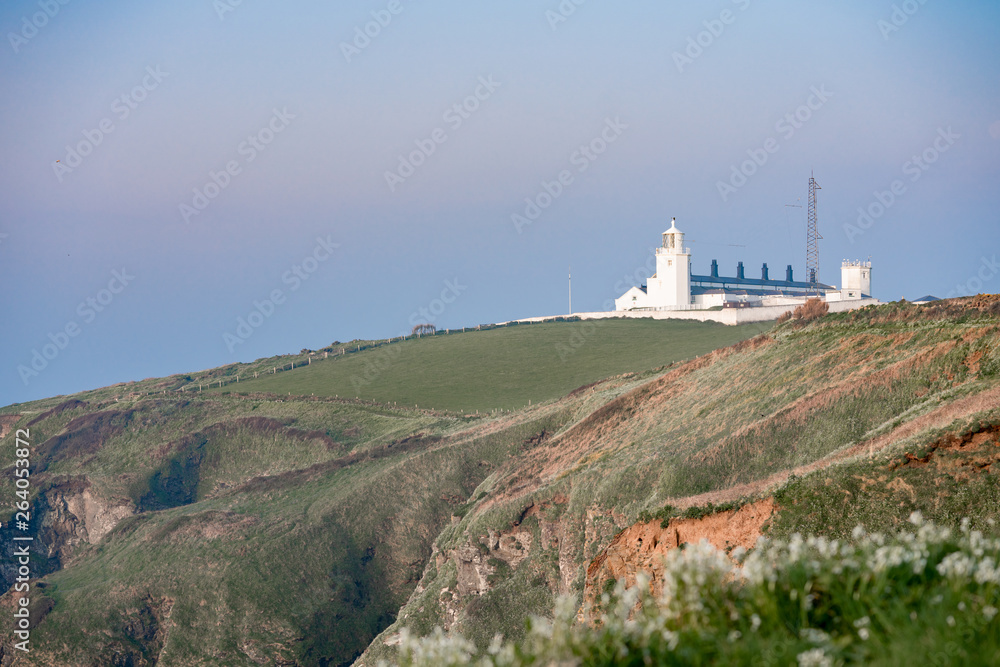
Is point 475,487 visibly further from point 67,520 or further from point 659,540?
point 67,520

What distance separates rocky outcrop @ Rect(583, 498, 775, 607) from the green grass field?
46.8m

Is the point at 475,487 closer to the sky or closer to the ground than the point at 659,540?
closer to the sky

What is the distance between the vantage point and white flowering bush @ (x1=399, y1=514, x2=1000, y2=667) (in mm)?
7008

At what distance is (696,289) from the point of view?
108m

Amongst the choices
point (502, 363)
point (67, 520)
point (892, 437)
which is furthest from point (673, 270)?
point (892, 437)

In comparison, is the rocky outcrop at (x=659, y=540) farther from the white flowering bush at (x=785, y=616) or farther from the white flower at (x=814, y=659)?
the white flower at (x=814, y=659)

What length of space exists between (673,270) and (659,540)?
283 ft

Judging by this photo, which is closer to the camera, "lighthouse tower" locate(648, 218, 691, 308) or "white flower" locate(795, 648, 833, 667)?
"white flower" locate(795, 648, 833, 667)

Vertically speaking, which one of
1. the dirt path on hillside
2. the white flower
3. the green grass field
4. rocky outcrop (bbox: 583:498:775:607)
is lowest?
the white flower

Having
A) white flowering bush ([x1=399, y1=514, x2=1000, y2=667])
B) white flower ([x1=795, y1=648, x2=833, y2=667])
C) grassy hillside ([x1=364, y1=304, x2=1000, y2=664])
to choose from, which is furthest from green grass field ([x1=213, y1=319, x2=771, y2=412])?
white flower ([x1=795, y1=648, x2=833, y2=667])

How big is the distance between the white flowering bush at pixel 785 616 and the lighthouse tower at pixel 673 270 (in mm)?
96132

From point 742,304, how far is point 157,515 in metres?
71.3

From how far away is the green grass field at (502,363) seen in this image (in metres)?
73.1

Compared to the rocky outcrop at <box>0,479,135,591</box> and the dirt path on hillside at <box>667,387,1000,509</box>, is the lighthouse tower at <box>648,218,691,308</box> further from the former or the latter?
the dirt path on hillside at <box>667,387,1000,509</box>
